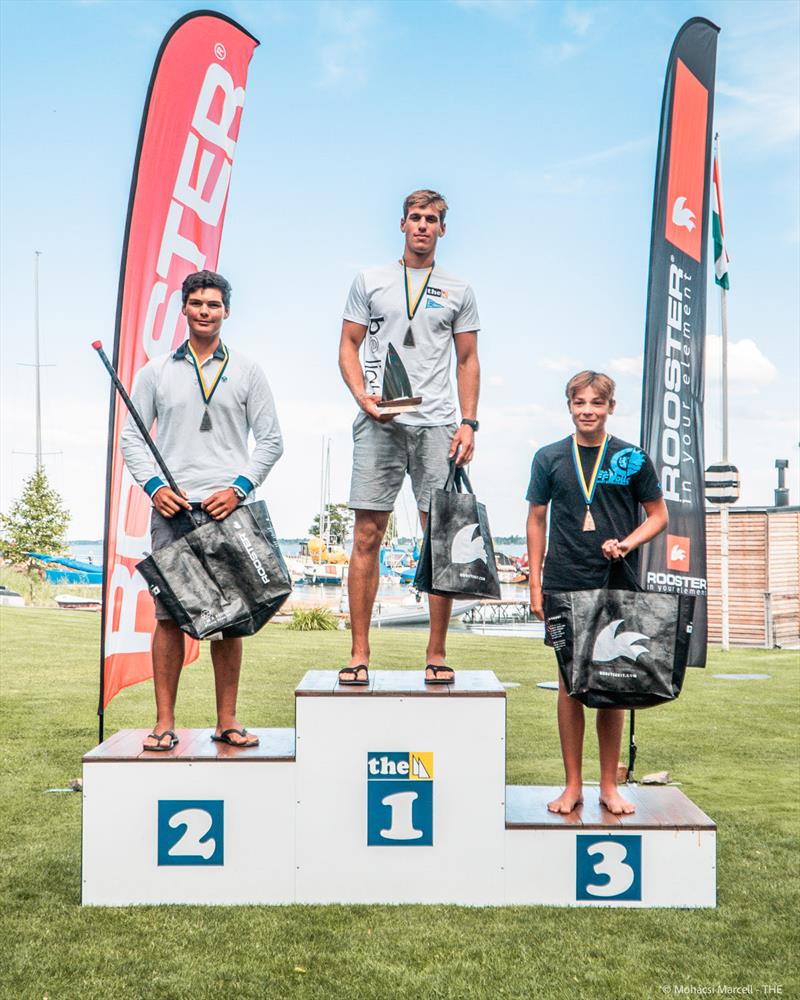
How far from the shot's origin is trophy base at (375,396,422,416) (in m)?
3.53

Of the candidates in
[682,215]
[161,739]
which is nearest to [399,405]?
[161,739]

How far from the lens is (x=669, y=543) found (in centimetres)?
607

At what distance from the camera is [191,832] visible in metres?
3.39

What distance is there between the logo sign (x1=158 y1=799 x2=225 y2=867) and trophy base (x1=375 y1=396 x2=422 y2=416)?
151 cm

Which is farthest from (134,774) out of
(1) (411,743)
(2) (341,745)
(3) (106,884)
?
(1) (411,743)

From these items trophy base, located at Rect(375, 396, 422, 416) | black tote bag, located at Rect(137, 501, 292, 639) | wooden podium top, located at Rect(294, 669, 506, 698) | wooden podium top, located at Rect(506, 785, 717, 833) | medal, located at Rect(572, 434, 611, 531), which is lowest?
wooden podium top, located at Rect(506, 785, 717, 833)

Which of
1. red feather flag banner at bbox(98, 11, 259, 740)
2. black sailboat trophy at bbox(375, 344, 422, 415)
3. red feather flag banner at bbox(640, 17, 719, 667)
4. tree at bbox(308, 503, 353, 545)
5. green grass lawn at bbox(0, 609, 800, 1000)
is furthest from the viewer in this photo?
tree at bbox(308, 503, 353, 545)

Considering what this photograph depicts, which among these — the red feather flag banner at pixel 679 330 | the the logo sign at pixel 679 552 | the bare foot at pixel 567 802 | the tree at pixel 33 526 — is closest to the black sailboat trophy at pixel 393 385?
the bare foot at pixel 567 802

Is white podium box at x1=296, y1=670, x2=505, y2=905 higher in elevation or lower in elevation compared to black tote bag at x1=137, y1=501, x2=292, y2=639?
lower

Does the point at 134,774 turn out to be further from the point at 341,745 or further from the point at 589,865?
the point at 589,865

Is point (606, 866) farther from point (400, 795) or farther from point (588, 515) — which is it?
point (588, 515)

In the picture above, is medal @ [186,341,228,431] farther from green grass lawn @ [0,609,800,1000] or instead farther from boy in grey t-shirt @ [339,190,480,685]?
green grass lawn @ [0,609,800,1000]

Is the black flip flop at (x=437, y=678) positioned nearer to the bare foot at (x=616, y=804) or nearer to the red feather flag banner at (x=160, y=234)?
the bare foot at (x=616, y=804)

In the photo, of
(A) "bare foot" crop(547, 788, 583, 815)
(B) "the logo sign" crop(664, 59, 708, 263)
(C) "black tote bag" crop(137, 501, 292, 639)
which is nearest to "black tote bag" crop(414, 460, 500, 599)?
(C) "black tote bag" crop(137, 501, 292, 639)
